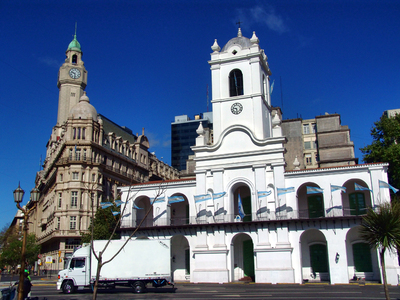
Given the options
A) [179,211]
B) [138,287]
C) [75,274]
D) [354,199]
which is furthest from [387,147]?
[75,274]

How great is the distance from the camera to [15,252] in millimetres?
66250

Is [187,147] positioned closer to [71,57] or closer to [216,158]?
[71,57]

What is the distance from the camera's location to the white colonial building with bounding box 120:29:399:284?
36.1 m

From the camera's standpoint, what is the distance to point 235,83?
43688 mm

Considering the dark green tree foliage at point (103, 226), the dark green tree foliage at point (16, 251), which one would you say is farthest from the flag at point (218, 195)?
the dark green tree foliage at point (16, 251)

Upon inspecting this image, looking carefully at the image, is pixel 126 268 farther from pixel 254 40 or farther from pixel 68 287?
pixel 254 40

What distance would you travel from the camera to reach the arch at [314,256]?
37531 millimetres

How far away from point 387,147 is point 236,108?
18.0m

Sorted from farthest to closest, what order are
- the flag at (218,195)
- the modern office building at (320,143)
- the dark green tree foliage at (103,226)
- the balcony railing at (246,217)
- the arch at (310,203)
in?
1. the modern office building at (320,143)
2. the dark green tree foliage at (103,226)
3. the flag at (218,195)
4. the arch at (310,203)
5. the balcony railing at (246,217)

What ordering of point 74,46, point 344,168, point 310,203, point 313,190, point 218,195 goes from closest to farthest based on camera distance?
point 313,190
point 344,168
point 218,195
point 310,203
point 74,46

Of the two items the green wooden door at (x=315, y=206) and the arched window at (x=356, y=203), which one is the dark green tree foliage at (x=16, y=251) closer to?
the green wooden door at (x=315, y=206)

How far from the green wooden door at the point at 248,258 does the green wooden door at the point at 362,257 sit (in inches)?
363

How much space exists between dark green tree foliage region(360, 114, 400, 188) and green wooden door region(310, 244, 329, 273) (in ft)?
37.5

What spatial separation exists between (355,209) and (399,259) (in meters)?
5.21
